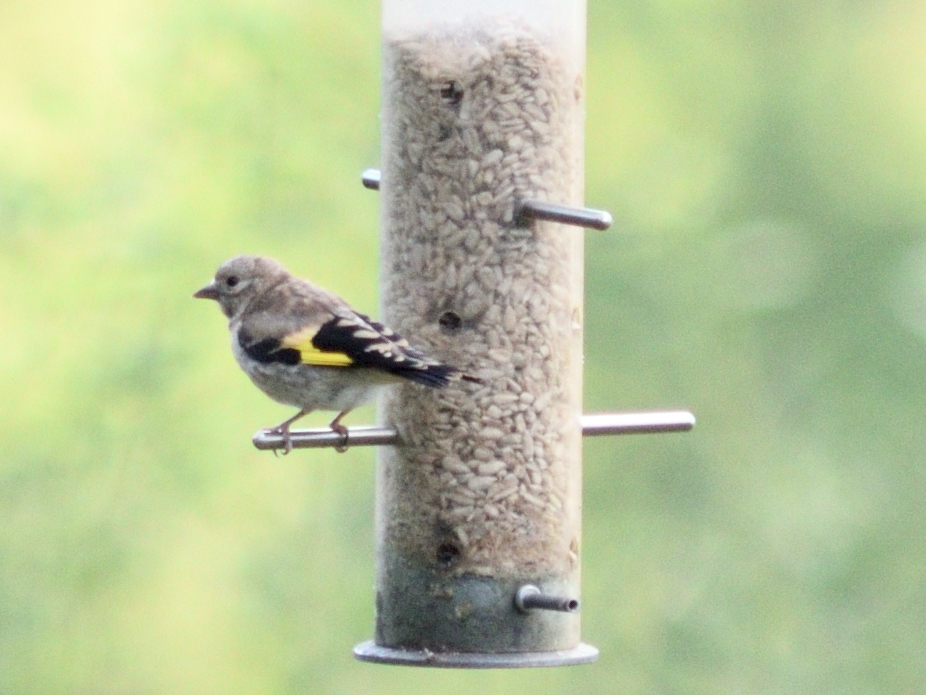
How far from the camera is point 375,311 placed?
11.7m

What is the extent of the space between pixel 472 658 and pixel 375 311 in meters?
6.07

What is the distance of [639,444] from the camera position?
1257cm

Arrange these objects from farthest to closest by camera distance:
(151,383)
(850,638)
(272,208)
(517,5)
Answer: (850,638) → (272,208) → (151,383) → (517,5)

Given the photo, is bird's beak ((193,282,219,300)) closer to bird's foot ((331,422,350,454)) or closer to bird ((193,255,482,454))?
bird ((193,255,482,454))

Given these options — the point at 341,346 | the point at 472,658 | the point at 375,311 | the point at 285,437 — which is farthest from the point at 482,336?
the point at 375,311

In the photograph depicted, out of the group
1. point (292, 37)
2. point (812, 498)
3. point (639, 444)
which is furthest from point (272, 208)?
point (812, 498)

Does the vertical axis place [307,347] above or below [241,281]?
below

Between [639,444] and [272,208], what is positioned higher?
[272,208]

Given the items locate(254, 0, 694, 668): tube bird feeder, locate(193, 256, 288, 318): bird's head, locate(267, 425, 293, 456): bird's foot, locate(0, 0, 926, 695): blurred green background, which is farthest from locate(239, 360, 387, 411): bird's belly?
locate(0, 0, 926, 695): blurred green background

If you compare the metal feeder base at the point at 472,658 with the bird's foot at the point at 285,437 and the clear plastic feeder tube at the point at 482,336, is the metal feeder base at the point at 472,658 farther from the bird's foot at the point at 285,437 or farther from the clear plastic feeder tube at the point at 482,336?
the bird's foot at the point at 285,437

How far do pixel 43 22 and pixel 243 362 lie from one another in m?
6.09

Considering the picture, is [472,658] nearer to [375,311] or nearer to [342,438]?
[342,438]

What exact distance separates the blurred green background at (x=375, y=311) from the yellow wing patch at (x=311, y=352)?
13.8ft

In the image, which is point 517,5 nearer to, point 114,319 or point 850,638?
point 114,319
